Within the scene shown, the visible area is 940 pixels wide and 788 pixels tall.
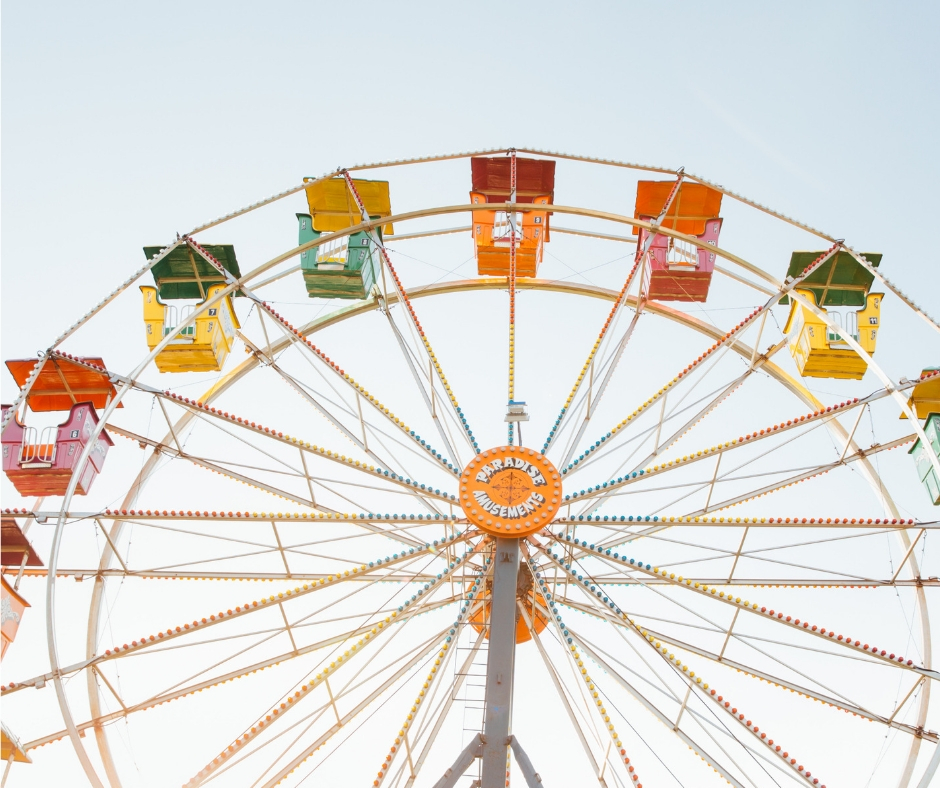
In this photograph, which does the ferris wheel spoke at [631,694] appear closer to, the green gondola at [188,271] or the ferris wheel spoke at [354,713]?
the ferris wheel spoke at [354,713]

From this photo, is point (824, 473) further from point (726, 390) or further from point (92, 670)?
point (92, 670)

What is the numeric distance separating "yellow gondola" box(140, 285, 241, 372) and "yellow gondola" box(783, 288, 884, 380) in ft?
22.8

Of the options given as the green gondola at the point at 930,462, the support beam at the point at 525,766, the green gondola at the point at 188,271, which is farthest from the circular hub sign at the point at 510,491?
the green gondola at the point at 188,271

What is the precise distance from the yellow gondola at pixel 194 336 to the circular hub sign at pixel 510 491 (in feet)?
13.3

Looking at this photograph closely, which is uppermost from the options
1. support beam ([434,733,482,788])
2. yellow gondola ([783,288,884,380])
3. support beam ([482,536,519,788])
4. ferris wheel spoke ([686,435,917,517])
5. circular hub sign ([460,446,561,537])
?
yellow gondola ([783,288,884,380])

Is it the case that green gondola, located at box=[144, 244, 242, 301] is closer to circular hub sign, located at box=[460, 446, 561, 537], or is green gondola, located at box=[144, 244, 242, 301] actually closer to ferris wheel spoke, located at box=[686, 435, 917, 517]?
circular hub sign, located at box=[460, 446, 561, 537]

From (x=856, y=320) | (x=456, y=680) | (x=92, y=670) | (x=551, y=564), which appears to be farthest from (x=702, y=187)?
(x=92, y=670)

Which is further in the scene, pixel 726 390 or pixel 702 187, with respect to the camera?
pixel 702 187

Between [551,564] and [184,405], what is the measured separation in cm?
422

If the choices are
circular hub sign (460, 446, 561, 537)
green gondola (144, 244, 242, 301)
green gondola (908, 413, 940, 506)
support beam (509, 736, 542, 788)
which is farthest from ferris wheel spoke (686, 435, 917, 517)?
green gondola (144, 244, 242, 301)

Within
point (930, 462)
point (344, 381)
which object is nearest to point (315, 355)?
point (344, 381)

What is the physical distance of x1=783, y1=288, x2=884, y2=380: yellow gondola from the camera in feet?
44.6

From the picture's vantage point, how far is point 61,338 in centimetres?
1245

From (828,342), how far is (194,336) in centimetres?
762
